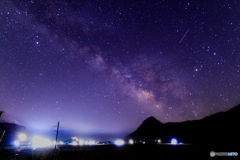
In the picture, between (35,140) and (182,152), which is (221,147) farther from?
(35,140)

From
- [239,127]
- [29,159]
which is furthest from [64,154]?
[239,127]

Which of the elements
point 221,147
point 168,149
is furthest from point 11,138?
point 221,147

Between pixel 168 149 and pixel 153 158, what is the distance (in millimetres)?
3118

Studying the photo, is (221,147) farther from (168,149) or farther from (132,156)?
(132,156)

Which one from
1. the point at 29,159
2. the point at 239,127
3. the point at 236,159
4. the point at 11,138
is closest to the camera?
the point at 236,159

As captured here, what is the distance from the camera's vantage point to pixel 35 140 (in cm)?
5656

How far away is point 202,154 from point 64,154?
2031cm

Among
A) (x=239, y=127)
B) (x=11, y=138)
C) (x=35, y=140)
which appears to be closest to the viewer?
(x=35, y=140)

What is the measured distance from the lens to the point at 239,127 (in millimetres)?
71500

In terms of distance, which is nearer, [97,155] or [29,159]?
[29,159]

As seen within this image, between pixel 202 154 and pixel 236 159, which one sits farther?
pixel 202 154

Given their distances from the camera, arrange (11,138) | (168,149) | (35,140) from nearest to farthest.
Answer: (168,149), (35,140), (11,138)

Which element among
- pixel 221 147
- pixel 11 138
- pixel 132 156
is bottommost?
pixel 11 138

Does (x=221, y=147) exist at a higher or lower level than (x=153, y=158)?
higher
